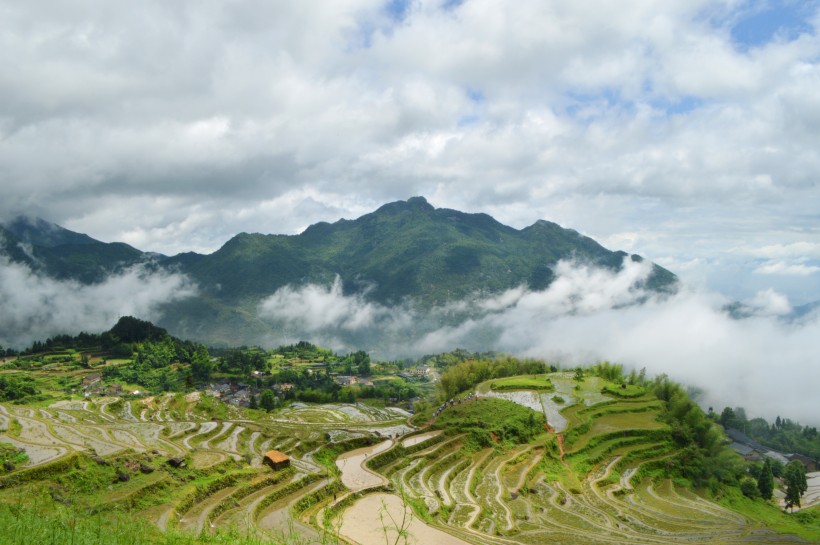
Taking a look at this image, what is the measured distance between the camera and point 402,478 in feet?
109

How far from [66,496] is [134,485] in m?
2.54

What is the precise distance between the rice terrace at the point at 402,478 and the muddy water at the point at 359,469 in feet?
0.42

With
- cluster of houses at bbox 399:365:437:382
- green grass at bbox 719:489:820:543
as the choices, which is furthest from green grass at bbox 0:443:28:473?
cluster of houses at bbox 399:365:437:382

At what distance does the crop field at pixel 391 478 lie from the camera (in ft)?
68.0

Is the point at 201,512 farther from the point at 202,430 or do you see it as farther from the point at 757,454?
the point at 757,454

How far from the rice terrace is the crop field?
5.1 inches

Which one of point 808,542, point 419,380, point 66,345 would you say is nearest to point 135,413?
point 808,542

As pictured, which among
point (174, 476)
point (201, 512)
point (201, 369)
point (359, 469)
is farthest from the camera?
point (201, 369)

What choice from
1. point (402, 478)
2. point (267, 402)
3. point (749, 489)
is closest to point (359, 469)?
point (402, 478)

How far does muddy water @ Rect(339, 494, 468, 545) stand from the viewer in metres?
20.7

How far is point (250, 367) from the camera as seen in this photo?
117 meters

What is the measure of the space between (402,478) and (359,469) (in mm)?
3104

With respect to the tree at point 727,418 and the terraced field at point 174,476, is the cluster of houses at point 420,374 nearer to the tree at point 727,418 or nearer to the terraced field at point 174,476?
the tree at point 727,418

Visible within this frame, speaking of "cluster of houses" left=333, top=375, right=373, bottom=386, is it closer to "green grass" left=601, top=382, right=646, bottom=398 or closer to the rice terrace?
the rice terrace
